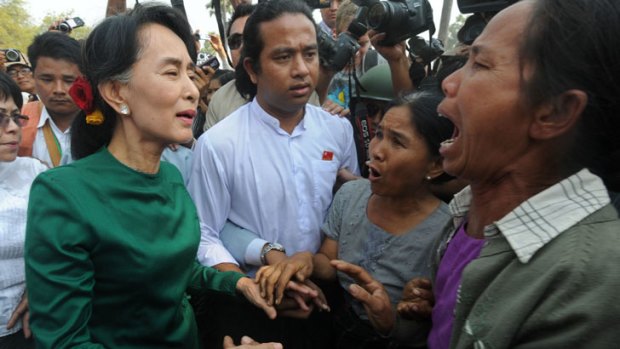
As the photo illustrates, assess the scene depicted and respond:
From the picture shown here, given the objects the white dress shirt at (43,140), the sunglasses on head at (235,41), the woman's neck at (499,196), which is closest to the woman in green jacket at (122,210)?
the woman's neck at (499,196)

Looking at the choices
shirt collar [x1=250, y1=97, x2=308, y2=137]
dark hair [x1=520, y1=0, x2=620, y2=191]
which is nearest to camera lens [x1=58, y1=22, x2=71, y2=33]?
shirt collar [x1=250, y1=97, x2=308, y2=137]

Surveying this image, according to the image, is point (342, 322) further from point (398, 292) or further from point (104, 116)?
point (104, 116)

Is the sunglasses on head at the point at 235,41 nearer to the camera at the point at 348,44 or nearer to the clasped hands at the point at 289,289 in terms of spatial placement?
the camera at the point at 348,44

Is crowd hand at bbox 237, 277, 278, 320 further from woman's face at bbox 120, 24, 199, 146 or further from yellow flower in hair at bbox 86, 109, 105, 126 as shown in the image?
yellow flower in hair at bbox 86, 109, 105, 126

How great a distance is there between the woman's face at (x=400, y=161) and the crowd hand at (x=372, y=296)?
0.43 m

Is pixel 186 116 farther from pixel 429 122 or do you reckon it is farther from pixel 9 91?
pixel 9 91

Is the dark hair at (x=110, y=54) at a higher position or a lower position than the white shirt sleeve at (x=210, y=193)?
higher

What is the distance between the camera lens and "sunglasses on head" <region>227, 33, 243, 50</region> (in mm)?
3621

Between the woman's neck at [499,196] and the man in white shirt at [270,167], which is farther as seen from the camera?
the man in white shirt at [270,167]

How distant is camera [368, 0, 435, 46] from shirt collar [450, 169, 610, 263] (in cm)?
165

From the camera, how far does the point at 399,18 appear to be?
8.11 ft

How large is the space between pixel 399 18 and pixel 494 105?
60.0 inches

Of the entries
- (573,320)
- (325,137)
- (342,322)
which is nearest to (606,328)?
(573,320)

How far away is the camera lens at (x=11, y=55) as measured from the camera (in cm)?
492
